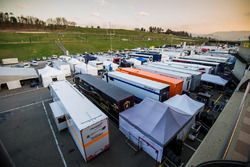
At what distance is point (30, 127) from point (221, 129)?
17.3m

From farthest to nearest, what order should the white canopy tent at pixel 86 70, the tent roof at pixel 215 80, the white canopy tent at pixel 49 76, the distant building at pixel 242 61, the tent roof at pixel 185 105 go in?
the white canopy tent at pixel 86 70
the white canopy tent at pixel 49 76
the distant building at pixel 242 61
the tent roof at pixel 215 80
the tent roof at pixel 185 105

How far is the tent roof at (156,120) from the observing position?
8.90m

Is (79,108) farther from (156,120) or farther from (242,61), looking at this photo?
(242,61)

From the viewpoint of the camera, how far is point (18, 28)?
77.1 metres

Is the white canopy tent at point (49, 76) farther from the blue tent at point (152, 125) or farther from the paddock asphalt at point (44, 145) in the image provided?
the blue tent at point (152, 125)

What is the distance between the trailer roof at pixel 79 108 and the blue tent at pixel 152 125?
2.76m

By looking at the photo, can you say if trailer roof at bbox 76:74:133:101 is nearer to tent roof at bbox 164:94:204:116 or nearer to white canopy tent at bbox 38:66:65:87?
tent roof at bbox 164:94:204:116

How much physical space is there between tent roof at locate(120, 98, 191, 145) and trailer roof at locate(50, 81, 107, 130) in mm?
2757

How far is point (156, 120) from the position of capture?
9641 mm

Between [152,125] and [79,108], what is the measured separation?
6.42 meters

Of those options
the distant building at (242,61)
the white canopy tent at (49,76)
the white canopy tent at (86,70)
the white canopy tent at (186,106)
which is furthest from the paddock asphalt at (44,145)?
the distant building at (242,61)

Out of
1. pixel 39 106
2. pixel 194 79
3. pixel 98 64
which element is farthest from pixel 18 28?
pixel 194 79

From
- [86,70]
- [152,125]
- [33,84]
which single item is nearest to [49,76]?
[33,84]

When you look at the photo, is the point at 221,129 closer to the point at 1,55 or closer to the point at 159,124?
the point at 159,124
